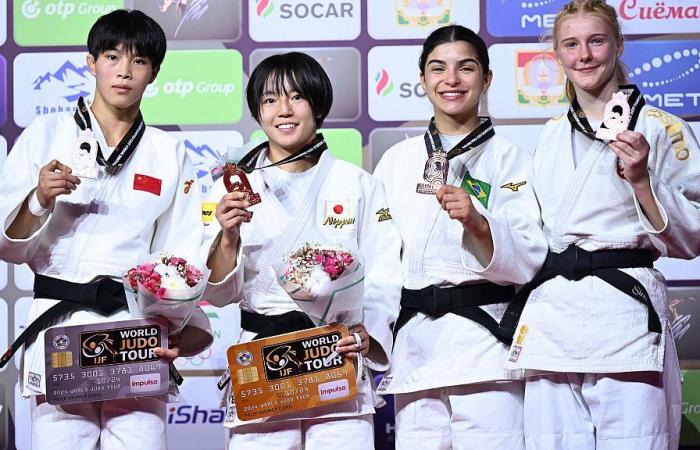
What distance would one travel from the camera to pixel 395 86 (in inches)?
173

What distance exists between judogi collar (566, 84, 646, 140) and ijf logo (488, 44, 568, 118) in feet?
4.19

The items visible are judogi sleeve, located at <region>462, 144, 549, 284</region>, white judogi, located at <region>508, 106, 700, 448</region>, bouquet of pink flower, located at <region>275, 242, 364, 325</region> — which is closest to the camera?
bouquet of pink flower, located at <region>275, 242, 364, 325</region>

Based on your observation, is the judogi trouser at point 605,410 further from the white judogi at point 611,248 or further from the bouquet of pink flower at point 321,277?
the bouquet of pink flower at point 321,277

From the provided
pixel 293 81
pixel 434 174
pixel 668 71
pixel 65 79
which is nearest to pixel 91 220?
pixel 293 81

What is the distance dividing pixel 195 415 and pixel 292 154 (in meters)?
1.72

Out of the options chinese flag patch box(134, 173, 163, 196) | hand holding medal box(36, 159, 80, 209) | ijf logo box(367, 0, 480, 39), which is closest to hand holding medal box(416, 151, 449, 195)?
chinese flag patch box(134, 173, 163, 196)

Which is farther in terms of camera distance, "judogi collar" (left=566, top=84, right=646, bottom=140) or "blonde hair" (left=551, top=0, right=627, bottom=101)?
"blonde hair" (left=551, top=0, right=627, bottom=101)

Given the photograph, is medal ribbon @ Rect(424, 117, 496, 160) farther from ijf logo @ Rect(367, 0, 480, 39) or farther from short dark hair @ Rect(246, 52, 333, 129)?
ijf logo @ Rect(367, 0, 480, 39)

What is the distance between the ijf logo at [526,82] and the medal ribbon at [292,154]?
140 centimetres

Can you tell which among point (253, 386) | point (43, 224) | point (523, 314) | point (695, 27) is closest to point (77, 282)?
point (43, 224)

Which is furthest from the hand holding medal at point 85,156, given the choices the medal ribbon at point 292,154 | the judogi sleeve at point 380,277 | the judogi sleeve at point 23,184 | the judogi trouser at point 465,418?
the judogi trouser at point 465,418

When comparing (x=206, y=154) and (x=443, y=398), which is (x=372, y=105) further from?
(x=443, y=398)

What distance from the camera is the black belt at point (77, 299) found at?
3.02 meters

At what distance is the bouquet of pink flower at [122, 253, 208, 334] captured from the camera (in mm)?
2771
